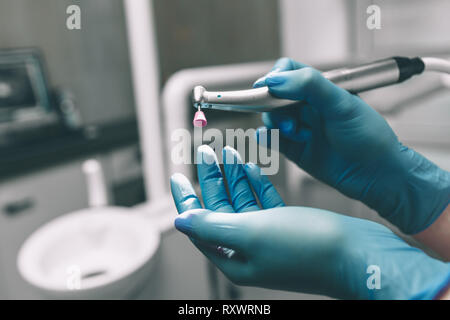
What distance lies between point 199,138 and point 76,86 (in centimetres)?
96

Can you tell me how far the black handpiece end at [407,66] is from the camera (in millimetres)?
340

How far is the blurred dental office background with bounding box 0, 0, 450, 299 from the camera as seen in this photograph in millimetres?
561

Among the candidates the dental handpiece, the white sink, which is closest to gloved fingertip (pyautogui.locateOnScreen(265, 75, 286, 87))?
the dental handpiece

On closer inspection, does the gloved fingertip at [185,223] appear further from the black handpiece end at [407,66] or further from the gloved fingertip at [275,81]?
the black handpiece end at [407,66]

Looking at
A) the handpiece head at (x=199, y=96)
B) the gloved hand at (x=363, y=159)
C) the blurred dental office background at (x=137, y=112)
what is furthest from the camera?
the blurred dental office background at (x=137, y=112)

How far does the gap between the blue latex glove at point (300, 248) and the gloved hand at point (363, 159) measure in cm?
10

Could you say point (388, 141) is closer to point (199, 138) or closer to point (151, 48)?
point (199, 138)

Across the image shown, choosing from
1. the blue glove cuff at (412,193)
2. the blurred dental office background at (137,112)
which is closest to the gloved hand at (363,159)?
the blue glove cuff at (412,193)

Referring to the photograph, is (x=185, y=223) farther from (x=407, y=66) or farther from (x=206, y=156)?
(x=407, y=66)

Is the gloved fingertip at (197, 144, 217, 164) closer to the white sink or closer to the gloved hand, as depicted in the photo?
the gloved hand

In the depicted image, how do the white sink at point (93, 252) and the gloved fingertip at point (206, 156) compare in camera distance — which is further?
the white sink at point (93, 252)

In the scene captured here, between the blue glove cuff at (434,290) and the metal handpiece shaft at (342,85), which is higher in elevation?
the metal handpiece shaft at (342,85)

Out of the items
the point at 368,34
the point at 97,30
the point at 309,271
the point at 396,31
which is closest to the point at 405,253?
the point at 309,271

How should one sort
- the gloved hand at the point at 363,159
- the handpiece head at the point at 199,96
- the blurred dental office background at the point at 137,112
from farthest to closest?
the blurred dental office background at the point at 137,112, the gloved hand at the point at 363,159, the handpiece head at the point at 199,96
